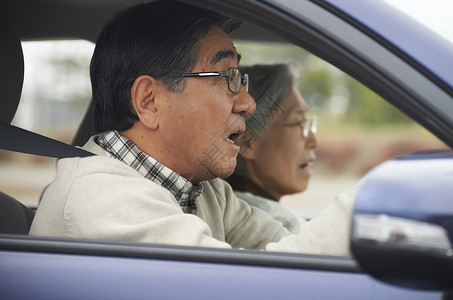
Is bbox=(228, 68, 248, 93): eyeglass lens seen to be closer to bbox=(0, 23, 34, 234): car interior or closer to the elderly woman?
bbox=(0, 23, 34, 234): car interior

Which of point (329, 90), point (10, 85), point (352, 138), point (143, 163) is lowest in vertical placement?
point (143, 163)

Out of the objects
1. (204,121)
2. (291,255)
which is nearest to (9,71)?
(204,121)

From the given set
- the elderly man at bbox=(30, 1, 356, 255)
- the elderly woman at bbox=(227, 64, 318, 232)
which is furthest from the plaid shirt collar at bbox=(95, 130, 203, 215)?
the elderly woman at bbox=(227, 64, 318, 232)

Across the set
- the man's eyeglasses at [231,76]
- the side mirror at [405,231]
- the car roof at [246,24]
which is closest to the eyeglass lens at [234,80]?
the man's eyeglasses at [231,76]

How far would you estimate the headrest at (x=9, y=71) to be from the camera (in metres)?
2.05

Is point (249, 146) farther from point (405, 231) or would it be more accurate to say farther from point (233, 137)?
point (405, 231)

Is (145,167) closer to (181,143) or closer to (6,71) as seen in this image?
(181,143)

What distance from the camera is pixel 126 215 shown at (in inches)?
Result: 64.6

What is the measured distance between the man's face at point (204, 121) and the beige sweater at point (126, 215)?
230 millimetres

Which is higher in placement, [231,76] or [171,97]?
[231,76]

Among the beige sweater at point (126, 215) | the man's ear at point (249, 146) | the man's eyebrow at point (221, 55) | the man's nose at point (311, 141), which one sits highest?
the man's eyebrow at point (221, 55)

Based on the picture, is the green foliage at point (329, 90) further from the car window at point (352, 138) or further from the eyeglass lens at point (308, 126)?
the eyeglass lens at point (308, 126)

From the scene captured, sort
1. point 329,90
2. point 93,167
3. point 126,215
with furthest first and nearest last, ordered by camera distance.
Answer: point 329,90, point 93,167, point 126,215

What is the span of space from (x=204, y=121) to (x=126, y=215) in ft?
1.72
